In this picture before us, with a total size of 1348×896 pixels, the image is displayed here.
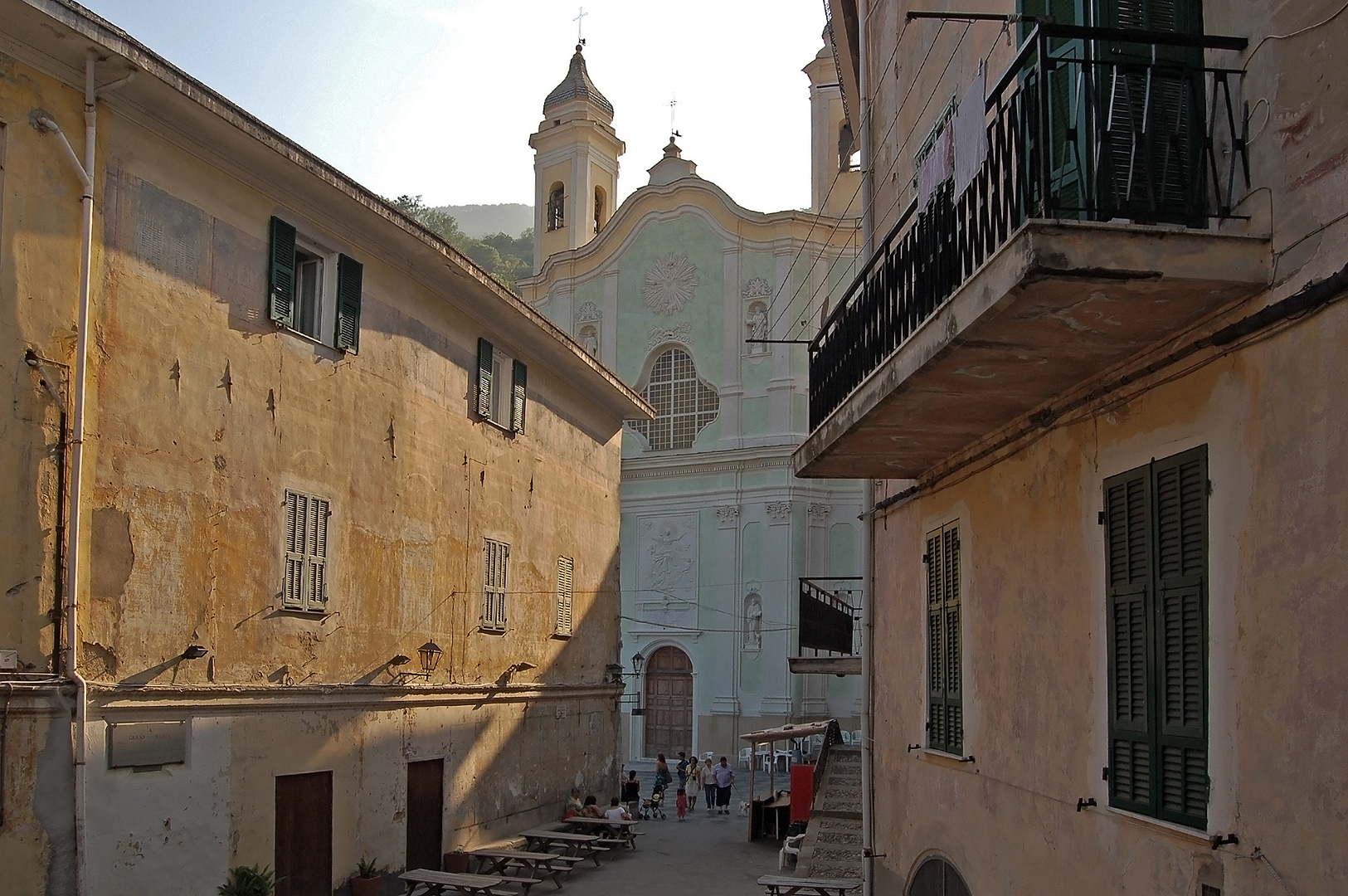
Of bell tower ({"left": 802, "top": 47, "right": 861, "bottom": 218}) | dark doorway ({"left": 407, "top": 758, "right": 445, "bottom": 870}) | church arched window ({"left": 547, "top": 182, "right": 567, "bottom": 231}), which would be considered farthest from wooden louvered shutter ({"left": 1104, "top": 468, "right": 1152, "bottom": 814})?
church arched window ({"left": 547, "top": 182, "right": 567, "bottom": 231})

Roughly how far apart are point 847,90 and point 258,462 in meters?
9.50

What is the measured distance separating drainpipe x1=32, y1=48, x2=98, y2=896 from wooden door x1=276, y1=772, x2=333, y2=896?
3.20 meters

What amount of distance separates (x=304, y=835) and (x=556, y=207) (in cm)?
3420

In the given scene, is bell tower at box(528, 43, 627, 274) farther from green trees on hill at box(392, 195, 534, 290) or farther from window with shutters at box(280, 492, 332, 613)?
window with shutters at box(280, 492, 332, 613)

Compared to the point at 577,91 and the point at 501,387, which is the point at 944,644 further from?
the point at 577,91

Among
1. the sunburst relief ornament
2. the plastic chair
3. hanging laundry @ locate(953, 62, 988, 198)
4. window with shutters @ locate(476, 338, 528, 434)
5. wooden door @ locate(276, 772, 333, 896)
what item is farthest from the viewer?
the sunburst relief ornament

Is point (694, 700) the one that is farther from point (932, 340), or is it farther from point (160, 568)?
point (932, 340)

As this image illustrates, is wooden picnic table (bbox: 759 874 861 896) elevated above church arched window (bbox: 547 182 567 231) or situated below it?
below

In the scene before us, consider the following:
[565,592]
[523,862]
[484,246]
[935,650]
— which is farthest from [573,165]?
[484,246]

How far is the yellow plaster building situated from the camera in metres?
11.7

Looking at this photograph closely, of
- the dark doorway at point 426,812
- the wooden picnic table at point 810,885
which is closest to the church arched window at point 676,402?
the dark doorway at point 426,812

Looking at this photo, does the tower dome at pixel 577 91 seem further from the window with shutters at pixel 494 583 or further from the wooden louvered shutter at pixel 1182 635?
the wooden louvered shutter at pixel 1182 635

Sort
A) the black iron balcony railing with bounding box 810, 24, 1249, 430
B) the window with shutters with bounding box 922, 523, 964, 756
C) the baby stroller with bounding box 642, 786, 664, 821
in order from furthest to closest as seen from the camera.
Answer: the baby stroller with bounding box 642, 786, 664, 821 < the window with shutters with bounding box 922, 523, 964, 756 < the black iron balcony railing with bounding box 810, 24, 1249, 430

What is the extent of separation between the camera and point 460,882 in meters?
16.8
